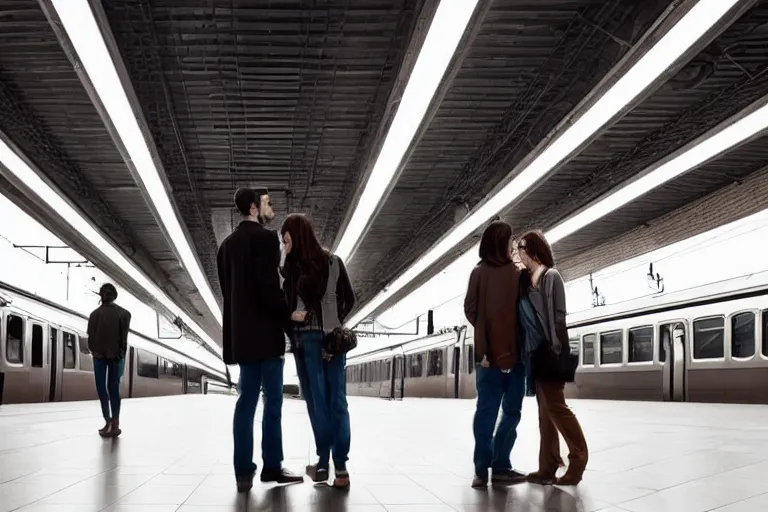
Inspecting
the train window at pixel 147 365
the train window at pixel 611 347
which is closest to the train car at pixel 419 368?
the train window at pixel 611 347

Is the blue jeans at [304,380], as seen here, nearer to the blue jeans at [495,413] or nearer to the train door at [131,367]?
the blue jeans at [495,413]

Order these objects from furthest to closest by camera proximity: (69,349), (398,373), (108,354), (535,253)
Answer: (398,373)
(69,349)
(108,354)
(535,253)

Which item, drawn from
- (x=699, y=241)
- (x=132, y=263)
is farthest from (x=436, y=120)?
(x=132, y=263)

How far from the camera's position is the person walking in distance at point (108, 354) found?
8328 mm

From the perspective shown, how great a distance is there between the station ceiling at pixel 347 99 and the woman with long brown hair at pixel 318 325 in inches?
115


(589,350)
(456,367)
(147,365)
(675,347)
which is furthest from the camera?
(147,365)

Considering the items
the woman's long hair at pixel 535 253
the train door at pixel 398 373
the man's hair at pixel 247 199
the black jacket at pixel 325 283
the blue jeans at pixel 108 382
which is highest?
the man's hair at pixel 247 199

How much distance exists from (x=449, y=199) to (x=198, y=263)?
21.9ft

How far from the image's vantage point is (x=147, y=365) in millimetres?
30531

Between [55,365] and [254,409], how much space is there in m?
15.0

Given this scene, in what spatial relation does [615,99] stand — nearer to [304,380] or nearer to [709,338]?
[304,380]

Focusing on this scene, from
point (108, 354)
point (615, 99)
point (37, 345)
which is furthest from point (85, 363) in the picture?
point (615, 99)

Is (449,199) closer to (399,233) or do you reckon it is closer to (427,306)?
(399,233)

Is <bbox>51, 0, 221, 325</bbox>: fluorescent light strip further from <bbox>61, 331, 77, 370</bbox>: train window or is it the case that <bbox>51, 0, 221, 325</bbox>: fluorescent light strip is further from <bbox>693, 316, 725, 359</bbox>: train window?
<bbox>693, 316, 725, 359</bbox>: train window
